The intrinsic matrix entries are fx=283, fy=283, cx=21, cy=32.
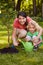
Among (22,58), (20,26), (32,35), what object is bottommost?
(22,58)

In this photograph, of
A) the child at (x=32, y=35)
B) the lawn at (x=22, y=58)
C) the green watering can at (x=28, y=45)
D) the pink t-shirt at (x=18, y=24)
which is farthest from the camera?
the pink t-shirt at (x=18, y=24)

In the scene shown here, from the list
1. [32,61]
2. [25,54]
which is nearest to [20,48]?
[25,54]

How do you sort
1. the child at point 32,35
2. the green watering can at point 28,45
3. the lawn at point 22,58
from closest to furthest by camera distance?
the lawn at point 22,58 < the green watering can at point 28,45 < the child at point 32,35

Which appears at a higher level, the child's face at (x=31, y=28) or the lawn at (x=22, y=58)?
the child's face at (x=31, y=28)

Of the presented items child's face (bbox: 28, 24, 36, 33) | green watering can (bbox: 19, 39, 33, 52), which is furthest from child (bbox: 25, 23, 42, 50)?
green watering can (bbox: 19, 39, 33, 52)

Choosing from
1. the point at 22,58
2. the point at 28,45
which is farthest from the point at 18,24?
the point at 22,58

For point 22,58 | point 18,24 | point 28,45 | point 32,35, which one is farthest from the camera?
point 18,24

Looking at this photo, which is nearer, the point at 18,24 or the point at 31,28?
the point at 31,28

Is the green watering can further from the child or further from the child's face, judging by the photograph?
the child's face

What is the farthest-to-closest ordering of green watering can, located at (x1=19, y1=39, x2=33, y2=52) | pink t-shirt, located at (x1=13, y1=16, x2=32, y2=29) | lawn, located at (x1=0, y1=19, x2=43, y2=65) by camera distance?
pink t-shirt, located at (x1=13, y1=16, x2=32, y2=29)
green watering can, located at (x1=19, y1=39, x2=33, y2=52)
lawn, located at (x1=0, y1=19, x2=43, y2=65)

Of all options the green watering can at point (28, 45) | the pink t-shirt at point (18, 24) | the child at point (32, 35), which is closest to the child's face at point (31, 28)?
the child at point (32, 35)

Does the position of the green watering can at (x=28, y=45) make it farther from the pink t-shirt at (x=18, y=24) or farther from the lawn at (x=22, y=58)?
the pink t-shirt at (x=18, y=24)

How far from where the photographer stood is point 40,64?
15.9ft

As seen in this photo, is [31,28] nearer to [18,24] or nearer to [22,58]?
[18,24]
